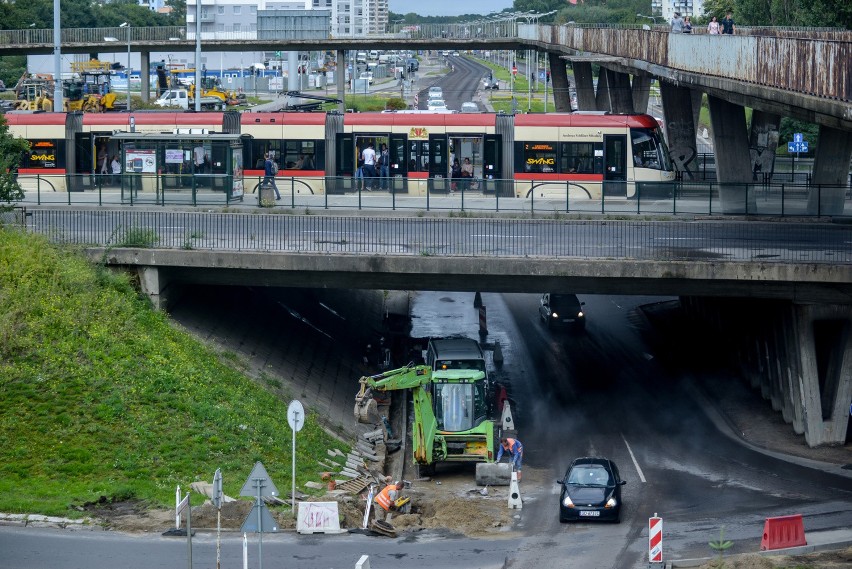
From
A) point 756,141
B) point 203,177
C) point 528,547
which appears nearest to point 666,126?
point 756,141

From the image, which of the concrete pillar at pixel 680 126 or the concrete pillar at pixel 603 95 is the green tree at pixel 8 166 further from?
the concrete pillar at pixel 603 95

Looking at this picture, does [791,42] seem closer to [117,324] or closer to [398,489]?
[398,489]

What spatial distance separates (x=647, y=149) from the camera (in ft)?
148

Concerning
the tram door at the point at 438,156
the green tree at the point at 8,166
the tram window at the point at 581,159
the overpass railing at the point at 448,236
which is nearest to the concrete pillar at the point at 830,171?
the overpass railing at the point at 448,236

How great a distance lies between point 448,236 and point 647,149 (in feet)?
45.4

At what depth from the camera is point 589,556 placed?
2195cm

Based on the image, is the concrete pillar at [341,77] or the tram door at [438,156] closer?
the tram door at [438,156]

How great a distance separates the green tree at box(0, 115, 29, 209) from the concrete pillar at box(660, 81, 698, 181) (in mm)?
28807

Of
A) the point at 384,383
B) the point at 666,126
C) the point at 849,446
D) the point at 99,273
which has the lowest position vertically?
the point at 849,446

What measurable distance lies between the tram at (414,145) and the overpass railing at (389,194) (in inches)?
4.8

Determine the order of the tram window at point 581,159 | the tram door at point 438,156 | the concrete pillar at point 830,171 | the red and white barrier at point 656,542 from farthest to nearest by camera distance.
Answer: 1. the tram door at point 438,156
2. the tram window at point 581,159
3. the concrete pillar at point 830,171
4. the red and white barrier at point 656,542

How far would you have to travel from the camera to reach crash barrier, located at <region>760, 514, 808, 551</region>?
21.5m

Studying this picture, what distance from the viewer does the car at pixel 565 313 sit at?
145ft

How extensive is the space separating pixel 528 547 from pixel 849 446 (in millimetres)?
12970
